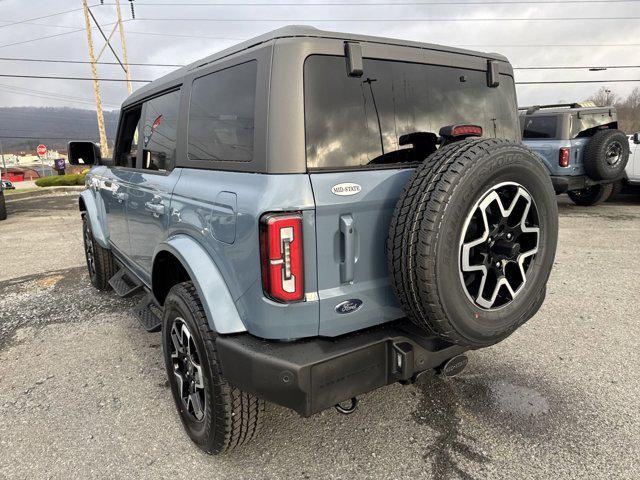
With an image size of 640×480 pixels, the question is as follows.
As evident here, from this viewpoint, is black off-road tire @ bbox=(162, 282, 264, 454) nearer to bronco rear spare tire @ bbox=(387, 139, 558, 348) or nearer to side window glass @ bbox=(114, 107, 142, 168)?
bronco rear spare tire @ bbox=(387, 139, 558, 348)

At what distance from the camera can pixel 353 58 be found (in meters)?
1.95

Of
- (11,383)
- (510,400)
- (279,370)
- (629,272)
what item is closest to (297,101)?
(279,370)

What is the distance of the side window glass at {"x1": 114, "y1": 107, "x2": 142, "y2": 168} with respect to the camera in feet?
11.6

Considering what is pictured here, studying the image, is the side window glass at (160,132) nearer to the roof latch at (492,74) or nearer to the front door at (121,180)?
the front door at (121,180)

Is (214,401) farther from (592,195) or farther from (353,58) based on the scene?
(592,195)

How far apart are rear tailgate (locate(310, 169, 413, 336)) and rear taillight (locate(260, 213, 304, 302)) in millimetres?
96

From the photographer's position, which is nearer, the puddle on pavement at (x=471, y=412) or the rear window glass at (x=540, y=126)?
the puddle on pavement at (x=471, y=412)

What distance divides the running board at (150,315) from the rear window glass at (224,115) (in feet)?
3.82

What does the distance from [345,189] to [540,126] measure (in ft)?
29.3

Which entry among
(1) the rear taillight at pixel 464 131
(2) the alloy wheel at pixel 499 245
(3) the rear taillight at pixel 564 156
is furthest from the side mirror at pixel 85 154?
(3) the rear taillight at pixel 564 156

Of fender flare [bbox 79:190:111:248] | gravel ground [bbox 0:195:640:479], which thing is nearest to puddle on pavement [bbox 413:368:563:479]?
gravel ground [bbox 0:195:640:479]

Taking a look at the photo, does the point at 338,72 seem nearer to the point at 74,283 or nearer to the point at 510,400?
the point at 510,400

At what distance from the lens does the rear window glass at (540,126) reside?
29.6 feet

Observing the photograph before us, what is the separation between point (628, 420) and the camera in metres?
2.51
